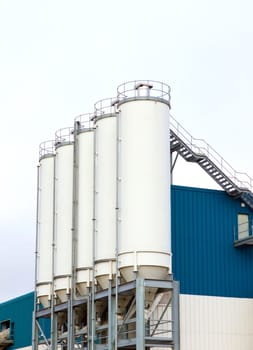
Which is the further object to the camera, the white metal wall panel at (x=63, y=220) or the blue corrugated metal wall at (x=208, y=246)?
the blue corrugated metal wall at (x=208, y=246)

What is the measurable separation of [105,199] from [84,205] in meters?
2.57

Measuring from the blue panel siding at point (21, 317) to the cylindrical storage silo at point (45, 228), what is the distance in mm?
8989

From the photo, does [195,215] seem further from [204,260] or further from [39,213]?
[39,213]

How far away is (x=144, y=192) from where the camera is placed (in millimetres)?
38406

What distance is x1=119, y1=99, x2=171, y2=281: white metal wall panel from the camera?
3809cm

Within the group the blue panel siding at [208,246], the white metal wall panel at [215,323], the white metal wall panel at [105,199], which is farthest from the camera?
the blue panel siding at [208,246]

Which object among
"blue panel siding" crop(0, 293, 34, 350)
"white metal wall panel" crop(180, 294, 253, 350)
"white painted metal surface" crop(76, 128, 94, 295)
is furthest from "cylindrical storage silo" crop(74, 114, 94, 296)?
"blue panel siding" crop(0, 293, 34, 350)

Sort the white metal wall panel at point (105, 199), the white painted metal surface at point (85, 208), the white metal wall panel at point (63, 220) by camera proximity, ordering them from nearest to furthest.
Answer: the white metal wall panel at point (105, 199) < the white painted metal surface at point (85, 208) < the white metal wall panel at point (63, 220)

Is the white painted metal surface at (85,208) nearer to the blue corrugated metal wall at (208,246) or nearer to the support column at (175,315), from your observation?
the support column at (175,315)

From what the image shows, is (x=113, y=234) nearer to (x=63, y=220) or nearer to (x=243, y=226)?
(x=63, y=220)

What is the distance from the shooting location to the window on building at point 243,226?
160ft

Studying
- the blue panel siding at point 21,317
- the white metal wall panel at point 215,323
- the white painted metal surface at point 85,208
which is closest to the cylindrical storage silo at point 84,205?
the white painted metal surface at point 85,208

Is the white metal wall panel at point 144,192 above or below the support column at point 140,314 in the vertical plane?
above

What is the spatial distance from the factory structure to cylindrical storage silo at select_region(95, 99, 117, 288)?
6cm
